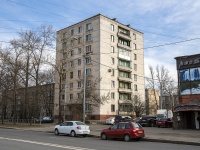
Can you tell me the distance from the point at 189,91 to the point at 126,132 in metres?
13.9

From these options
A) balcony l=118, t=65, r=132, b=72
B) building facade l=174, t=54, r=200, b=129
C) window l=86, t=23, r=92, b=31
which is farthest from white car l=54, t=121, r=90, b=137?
window l=86, t=23, r=92, b=31

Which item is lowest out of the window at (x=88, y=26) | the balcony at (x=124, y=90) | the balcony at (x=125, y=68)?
→ the balcony at (x=124, y=90)

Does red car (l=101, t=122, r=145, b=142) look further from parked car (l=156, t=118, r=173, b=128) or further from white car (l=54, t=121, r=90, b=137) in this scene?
parked car (l=156, t=118, r=173, b=128)

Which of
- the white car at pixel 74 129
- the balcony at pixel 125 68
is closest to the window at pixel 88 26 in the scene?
the balcony at pixel 125 68

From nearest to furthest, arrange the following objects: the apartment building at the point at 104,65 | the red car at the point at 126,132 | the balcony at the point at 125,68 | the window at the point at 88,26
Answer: the red car at the point at 126,132
the apartment building at the point at 104,65
the window at the point at 88,26
the balcony at the point at 125,68

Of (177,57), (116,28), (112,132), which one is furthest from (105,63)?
(112,132)

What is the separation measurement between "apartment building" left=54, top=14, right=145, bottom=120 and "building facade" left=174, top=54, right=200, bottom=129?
25860 mm

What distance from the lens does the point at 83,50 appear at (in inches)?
2463

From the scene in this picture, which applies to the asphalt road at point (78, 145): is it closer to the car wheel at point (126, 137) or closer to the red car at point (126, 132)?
the car wheel at point (126, 137)

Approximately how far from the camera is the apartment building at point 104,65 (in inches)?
2287

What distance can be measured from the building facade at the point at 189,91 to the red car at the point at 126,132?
11.3m

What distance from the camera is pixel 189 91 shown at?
100 ft

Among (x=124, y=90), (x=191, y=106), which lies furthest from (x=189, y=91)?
(x=124, y=90)

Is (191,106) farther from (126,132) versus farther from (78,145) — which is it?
(78,145)
